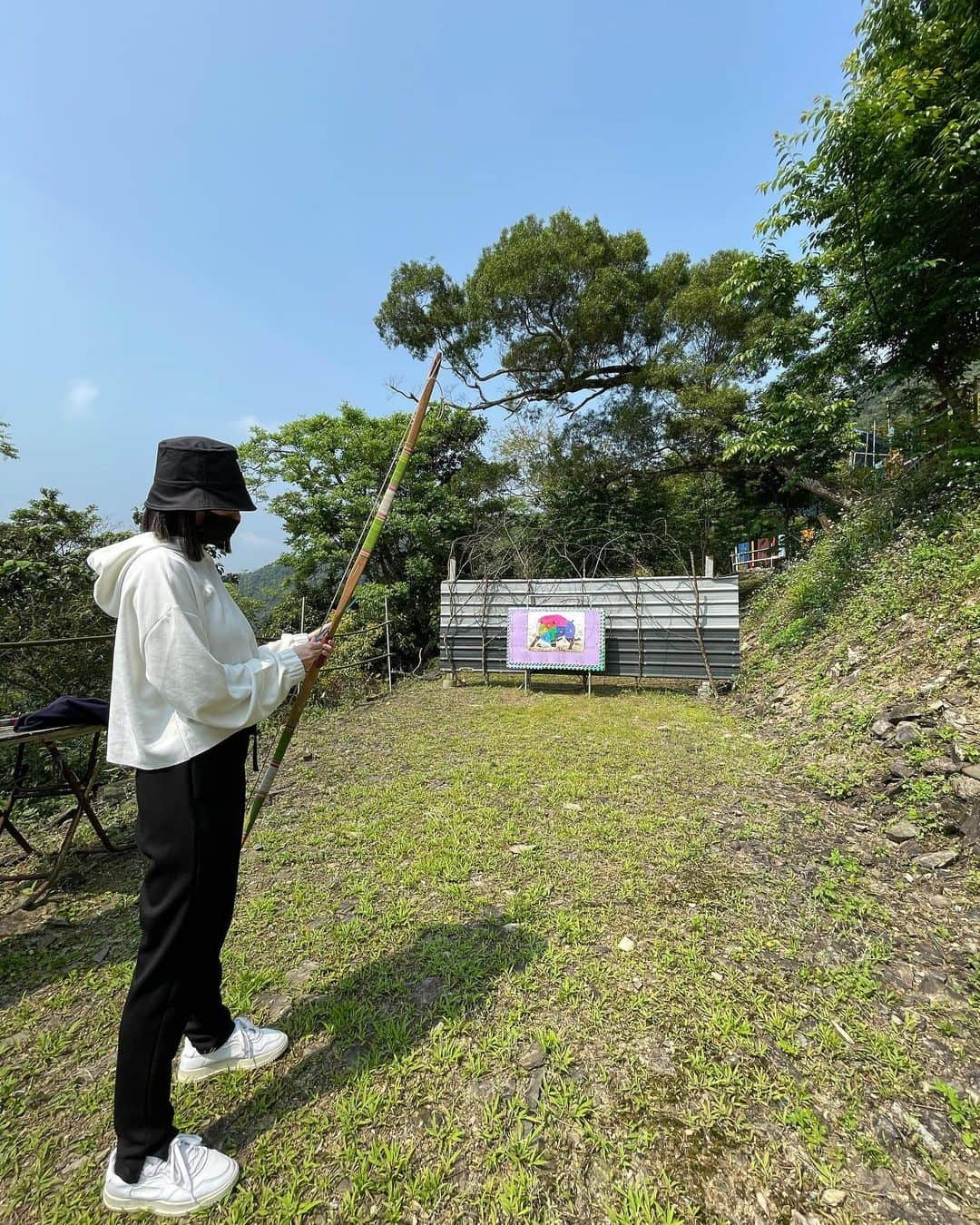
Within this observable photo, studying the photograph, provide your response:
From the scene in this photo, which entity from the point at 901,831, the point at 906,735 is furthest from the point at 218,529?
the point at 906,735

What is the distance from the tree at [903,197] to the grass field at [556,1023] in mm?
5926

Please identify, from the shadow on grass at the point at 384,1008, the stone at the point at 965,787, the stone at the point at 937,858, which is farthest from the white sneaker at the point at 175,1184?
the stone at the point at 965,787

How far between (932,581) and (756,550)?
13033mm

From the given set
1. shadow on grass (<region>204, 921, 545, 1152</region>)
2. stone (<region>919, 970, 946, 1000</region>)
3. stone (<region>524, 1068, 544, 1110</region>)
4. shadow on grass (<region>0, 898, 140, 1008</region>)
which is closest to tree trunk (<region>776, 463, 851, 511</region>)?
stone (<region>919, 970, 946, 1000</region>)

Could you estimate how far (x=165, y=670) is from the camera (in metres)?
1.31

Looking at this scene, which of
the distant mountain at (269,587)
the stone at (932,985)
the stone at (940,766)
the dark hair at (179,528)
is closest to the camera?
the dark hair at (179,528)

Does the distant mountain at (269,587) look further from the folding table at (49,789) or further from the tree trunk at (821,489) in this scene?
the tree trunk at (821,489)

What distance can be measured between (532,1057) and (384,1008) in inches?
23.5

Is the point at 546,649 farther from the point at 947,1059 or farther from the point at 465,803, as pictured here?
the point at 947,1059

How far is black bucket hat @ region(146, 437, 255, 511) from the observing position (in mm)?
1396

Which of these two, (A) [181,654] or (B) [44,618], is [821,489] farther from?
(B) [44,618]

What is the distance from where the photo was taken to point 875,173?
5273mm

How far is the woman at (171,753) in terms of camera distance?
131 centimetres

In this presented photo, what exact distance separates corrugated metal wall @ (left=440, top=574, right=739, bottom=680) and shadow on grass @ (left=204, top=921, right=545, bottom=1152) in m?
5.77
